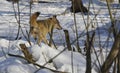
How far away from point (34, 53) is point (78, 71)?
0.49 meters

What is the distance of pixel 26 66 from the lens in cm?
252

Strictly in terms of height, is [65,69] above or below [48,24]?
above

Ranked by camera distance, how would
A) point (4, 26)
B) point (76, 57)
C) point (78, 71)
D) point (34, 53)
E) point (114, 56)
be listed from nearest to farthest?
1. point (114, 56)
2. point (78, 71)
3. point (76, 57)
4. point (34, 53)
5. point (4, 26)

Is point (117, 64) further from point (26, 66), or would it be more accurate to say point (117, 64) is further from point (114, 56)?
point (26, 66)

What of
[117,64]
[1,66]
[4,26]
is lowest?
[4,26]

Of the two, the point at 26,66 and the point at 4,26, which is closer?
the point at 26,66

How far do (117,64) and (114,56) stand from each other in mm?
71

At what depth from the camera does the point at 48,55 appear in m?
2.68

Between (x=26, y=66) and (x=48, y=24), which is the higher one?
(x=26, y=66)

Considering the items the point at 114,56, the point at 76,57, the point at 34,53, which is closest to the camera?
the point at 114,56

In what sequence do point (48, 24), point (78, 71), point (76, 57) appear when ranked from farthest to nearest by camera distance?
point (48, 24) < point (76, 57) < point (78, 71)

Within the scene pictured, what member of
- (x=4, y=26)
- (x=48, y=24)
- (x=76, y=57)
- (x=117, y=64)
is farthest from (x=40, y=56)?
(x=4, y=26)

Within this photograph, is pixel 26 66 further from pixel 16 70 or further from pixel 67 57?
pixel 67 57

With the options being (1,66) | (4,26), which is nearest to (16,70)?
(1,66)
